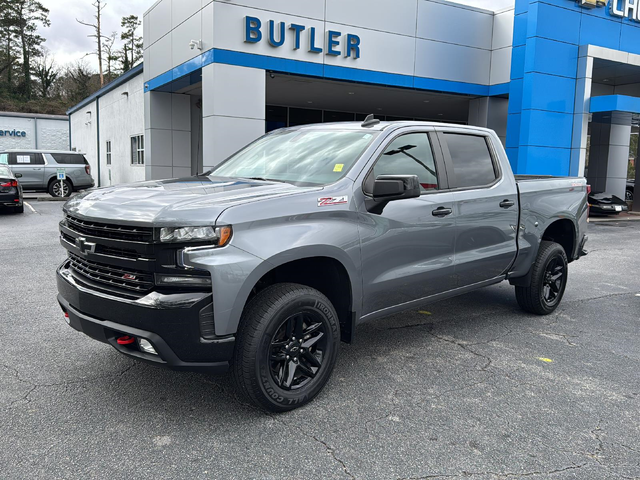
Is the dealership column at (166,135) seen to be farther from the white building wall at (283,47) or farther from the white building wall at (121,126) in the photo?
the white building wall at (121,126)

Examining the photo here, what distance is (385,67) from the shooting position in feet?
53.3

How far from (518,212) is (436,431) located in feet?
8.92

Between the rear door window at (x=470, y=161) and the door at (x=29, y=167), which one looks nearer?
the rear door window at (x=470, y=161)

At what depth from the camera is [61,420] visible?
3.30 metres

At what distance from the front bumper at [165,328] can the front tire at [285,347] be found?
0.14m

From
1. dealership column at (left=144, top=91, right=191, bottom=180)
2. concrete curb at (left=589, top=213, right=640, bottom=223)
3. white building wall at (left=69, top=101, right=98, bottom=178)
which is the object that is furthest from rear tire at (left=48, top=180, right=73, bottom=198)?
concrete curb at (left=589, top=213, right=640, bottom=223)

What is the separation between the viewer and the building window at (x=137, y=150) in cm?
2139

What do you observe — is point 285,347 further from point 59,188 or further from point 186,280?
point 59,188

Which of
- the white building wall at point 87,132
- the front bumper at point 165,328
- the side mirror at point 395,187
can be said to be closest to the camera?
the front bumper at point 165,328

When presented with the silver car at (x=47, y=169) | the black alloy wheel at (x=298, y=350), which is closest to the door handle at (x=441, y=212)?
the black alloy wheel at (x=298, y=350)

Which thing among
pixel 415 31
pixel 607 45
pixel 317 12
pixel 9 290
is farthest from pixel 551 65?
pixel 9 290

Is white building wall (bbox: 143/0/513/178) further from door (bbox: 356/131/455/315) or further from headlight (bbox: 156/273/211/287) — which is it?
headlight (bbox: 156/273/211/287)

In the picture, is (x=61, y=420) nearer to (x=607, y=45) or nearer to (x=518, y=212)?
(x=518, y=212)

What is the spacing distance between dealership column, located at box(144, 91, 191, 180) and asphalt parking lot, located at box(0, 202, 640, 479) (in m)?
14.0
